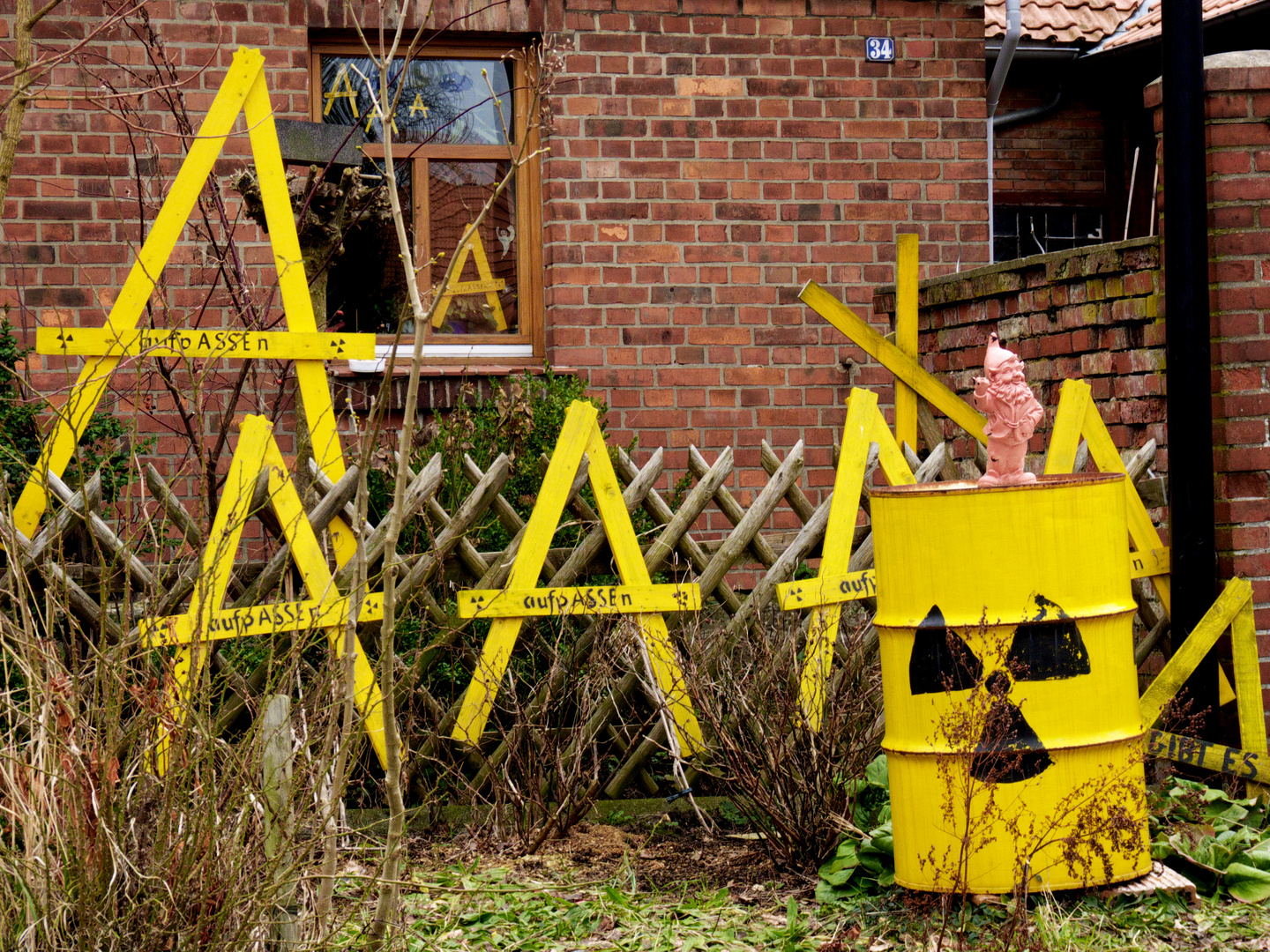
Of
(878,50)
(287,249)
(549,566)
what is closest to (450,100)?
(878,50)

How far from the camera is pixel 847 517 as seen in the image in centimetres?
441

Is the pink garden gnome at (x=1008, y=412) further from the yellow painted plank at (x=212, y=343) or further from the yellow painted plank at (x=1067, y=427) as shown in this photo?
the yellow painted plank at (x=212, y=343)

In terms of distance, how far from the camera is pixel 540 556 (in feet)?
13.5

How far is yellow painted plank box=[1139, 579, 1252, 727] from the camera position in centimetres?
406

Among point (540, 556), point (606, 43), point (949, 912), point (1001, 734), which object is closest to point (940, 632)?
point (1001, 734)

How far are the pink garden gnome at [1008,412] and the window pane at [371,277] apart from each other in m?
3.08

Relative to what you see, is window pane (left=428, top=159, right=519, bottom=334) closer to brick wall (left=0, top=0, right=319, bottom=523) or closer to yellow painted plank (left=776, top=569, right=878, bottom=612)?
brick wall (left=0, top=0, right=319, bottom=523)

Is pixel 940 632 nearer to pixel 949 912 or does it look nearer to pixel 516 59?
pixel 949 912

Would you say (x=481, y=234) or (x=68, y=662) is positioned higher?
(x=481, y=234)

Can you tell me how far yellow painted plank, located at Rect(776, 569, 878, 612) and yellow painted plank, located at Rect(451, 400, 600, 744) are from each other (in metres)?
0.77

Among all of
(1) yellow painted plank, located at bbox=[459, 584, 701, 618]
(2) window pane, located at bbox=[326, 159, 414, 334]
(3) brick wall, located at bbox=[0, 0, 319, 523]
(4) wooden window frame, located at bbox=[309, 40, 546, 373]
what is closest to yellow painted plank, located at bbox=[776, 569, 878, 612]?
(1) yellow painted plank, located at bbox=[459, 584, 701, 618]

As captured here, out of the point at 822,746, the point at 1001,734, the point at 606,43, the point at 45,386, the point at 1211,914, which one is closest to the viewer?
the point at 1001,734

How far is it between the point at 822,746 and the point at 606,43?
4.15m

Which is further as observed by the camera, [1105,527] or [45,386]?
[45,386]
